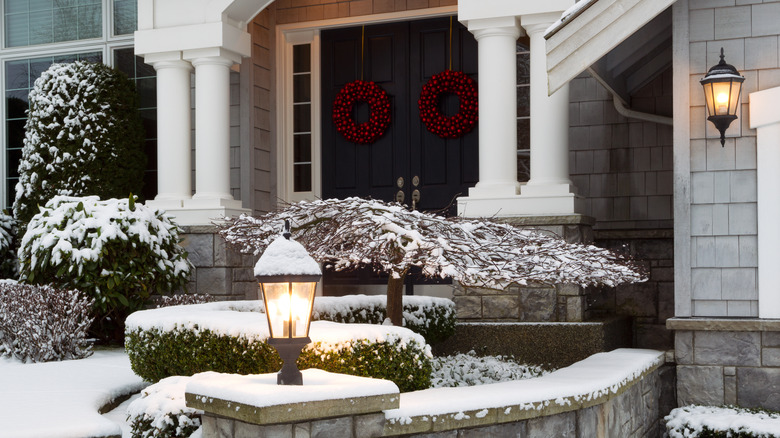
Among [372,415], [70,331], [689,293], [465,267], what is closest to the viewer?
[372,415]

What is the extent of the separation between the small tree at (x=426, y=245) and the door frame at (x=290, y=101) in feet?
14.8

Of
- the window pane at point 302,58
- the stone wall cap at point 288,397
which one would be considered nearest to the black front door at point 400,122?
the window pane at point 302,58

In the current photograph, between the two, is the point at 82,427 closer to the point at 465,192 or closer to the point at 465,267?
the point at 465,267

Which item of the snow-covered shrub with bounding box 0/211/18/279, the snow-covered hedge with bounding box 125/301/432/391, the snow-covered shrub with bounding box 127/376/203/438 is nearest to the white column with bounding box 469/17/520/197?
the snow-covered hedge with bounding box 125/301/432/391

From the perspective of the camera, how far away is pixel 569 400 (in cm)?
438

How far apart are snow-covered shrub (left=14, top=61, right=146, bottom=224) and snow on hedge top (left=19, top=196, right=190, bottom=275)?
3.93 ft

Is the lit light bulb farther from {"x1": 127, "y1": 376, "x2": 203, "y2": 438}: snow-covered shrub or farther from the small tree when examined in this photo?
{"x1": 127, "y1": 376, "x2": 203, "y2": 438}: snow-covered shrub

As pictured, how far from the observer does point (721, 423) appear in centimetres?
555

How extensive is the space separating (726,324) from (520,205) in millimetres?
2067

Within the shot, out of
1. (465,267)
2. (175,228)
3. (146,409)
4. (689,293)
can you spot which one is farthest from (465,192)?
(146,409)

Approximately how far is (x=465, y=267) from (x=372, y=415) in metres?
1.25

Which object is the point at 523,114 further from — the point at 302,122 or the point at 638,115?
the point at 302,122

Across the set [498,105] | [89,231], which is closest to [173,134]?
[89,231]

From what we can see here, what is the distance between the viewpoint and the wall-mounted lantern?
18.6ft
